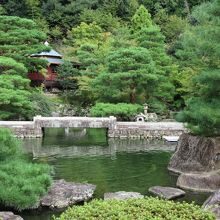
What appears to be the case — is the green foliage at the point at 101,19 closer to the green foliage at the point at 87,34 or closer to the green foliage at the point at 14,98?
the green foliage at the point at 87,34

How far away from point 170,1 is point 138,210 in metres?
46.9

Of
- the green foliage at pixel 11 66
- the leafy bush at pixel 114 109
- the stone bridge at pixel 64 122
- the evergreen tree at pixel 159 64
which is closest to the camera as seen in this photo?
the stone bridge at pixel 64 122

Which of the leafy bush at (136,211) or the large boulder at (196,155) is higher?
the leafy bush at (136,211)

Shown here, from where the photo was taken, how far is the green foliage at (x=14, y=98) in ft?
85.9

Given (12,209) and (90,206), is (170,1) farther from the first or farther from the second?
(90,206)

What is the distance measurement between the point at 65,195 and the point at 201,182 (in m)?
4.56

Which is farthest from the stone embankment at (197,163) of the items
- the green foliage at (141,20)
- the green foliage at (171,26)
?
the green foliage at (171,26)

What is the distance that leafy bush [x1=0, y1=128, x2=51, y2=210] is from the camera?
37.1 feet

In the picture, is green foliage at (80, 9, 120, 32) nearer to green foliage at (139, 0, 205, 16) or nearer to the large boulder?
green foliage at (139, 0, 205, 16)

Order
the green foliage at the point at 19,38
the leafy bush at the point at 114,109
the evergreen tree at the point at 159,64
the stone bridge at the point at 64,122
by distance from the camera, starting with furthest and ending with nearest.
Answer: the evergreen tree at the point at 159,64, the green foliage at the point at 19,38, the leafy bush at the point at 114,109, the stone bridge at the point at 64,122

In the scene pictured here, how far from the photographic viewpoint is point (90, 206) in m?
6.29

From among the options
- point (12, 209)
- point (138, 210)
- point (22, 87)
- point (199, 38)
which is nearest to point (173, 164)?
point (199, 38)

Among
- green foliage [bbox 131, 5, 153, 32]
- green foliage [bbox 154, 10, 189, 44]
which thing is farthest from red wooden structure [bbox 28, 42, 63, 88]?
green foliage [bbox 154, 10, 189, 44]

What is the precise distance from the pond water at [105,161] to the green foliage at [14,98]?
216 cm
